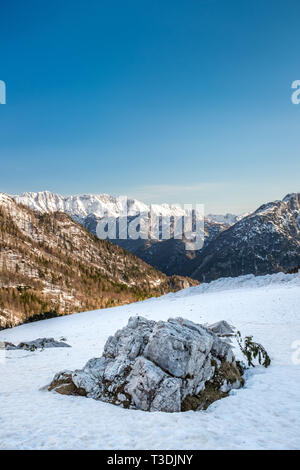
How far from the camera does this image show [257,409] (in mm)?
14008

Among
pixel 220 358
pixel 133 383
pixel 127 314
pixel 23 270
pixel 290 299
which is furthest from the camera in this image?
pixel 23 270

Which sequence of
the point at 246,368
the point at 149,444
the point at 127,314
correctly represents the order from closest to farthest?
the point at 149,444, the point at 246,368, the point at 127,314

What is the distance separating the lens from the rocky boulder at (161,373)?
49.8 feet

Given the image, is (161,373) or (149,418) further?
(161,373)

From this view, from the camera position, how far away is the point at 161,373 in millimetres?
15734

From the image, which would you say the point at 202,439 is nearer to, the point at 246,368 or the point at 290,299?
the point at 246,368

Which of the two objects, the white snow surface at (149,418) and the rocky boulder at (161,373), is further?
the rocky boulder at (161,373)

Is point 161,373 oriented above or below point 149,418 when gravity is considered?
above

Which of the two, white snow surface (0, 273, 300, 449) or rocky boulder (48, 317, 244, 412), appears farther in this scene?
rocky boulder (48, 317, 244, 412)

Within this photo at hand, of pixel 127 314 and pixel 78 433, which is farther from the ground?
pixel 78 433

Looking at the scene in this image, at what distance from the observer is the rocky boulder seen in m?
15.2

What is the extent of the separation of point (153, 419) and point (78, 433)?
3.29m

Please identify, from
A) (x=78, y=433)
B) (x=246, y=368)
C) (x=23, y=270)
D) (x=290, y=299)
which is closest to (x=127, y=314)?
(x=290, y=299)
